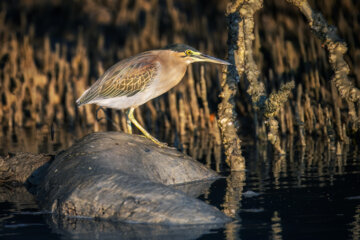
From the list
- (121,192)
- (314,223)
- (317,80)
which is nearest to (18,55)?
(317,80)

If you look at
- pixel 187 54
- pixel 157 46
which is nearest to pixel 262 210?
pixel 187 54

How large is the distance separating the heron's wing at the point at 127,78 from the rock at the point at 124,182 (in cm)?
67

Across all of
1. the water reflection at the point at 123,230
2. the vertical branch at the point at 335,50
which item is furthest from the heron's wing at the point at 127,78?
the water reflection at the point at 123,230

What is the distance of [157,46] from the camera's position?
16.2 m

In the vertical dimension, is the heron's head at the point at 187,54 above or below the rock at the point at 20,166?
above

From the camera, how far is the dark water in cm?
560

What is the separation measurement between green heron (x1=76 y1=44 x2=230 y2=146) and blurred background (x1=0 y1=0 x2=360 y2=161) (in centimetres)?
102

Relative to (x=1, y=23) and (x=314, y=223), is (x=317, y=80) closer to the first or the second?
(x=314, y=223)

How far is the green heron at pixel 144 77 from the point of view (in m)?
8.63

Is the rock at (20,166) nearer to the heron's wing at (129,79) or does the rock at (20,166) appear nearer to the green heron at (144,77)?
the green heron at (144,77)

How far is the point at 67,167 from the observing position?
725 centimetres

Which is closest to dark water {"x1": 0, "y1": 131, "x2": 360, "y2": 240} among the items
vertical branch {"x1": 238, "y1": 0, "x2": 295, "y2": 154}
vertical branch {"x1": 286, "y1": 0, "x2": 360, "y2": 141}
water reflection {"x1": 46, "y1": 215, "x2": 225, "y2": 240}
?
water reflection {"x1": 46, "y1": 215, "x2": 225, "y2": 240}

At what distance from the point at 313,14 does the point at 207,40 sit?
693 centimetres

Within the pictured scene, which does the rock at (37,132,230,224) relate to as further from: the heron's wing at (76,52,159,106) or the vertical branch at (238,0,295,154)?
the vertical branch at (238,0,295,154)
